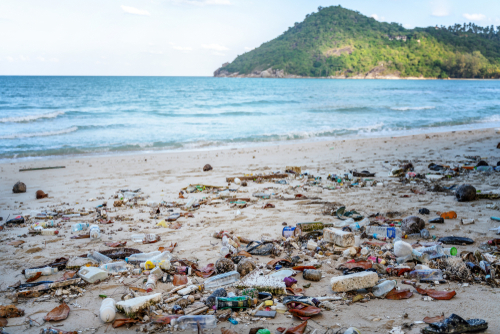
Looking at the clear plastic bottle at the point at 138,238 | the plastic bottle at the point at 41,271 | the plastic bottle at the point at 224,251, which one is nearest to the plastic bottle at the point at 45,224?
the clear plastic bottle at the point at 138,238

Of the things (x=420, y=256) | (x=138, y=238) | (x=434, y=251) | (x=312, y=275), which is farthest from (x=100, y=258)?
(x=434, y=251)

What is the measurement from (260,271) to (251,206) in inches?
84.1

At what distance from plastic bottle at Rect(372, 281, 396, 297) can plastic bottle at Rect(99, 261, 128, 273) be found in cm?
230

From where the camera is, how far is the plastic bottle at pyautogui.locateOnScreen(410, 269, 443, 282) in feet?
8.76

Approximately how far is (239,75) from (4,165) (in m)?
94.5

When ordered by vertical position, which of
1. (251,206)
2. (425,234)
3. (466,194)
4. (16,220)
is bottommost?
(16,220)

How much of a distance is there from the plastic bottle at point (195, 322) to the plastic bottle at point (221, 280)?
1.64 ft

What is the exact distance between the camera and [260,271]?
2.94m

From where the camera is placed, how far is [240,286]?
2664 mm

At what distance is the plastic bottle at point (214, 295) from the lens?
2.43m

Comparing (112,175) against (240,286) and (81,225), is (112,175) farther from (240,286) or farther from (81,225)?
(240,286)

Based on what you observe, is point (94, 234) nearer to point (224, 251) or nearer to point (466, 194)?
point (224, 251)

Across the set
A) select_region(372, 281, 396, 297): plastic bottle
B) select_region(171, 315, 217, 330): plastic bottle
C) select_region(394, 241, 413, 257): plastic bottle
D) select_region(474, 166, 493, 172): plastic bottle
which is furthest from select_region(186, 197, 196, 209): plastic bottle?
select_region(474, 166, 493, 172): plastic bottle

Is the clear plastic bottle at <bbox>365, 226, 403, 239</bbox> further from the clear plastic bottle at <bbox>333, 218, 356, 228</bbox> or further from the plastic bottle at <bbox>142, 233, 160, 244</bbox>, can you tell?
the plastic bottle at <bbox>142, 233, 160, 244</bbox>
